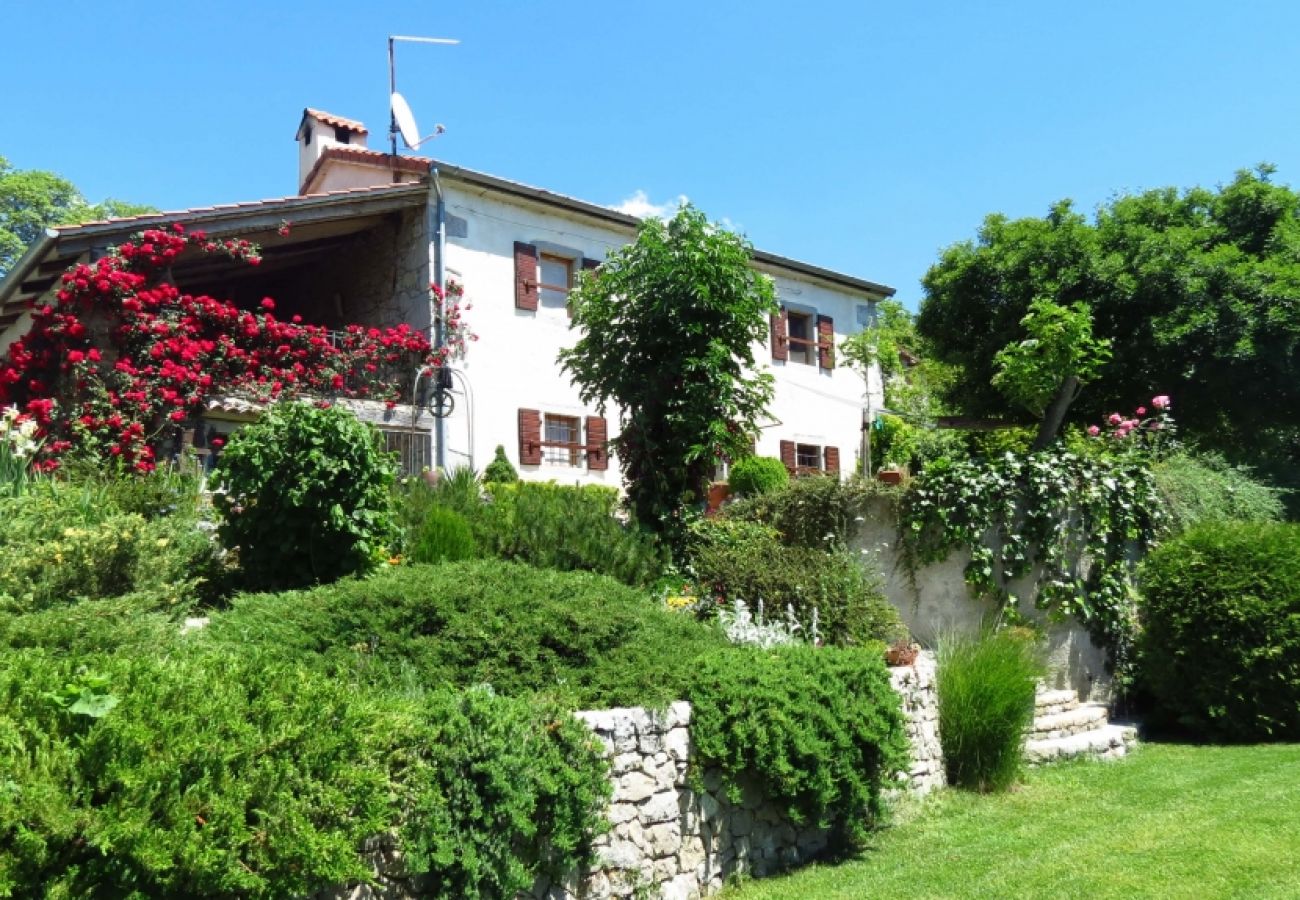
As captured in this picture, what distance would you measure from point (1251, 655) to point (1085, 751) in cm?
185

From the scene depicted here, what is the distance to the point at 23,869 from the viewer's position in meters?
2.98

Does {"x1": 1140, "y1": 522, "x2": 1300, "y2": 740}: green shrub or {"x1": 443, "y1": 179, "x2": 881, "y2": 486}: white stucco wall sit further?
{"x1": 443, "y1": 179, "x2": 881, "y2": 486}: white stucco wall

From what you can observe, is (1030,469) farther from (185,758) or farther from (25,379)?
(25,379)

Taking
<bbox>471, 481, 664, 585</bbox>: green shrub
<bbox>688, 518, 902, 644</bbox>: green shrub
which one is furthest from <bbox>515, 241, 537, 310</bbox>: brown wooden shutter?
<bbox>688, 518, 902, 644</bbox>: green shrub

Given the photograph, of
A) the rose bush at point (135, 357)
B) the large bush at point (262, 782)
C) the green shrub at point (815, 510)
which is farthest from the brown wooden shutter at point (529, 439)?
the large bush at point (262, 782)

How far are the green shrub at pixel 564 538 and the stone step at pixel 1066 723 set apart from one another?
3.53 m

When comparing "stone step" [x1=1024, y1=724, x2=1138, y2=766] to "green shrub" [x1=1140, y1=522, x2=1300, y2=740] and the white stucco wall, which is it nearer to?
"green shrub" [x1=1140, y1=522, x2=1300, y2=740]

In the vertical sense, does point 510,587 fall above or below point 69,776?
above

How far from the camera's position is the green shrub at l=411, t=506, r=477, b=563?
804 cm

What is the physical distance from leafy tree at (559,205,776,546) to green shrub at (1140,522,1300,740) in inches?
168

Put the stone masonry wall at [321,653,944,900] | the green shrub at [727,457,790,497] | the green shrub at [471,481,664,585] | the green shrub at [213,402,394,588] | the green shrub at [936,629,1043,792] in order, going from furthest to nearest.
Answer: the green shrub at [727,457,790,497] → the green shrub at [471,481,664,585] → the green shrub at [936,629,1043,792] → the green shrub at [213,402,394,588] → the stone masonry wall at [321,653,944,900]

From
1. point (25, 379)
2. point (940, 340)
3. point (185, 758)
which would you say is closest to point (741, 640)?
point (185, 758)

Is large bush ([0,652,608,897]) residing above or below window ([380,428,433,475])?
below

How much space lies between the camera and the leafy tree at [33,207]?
33.0m
